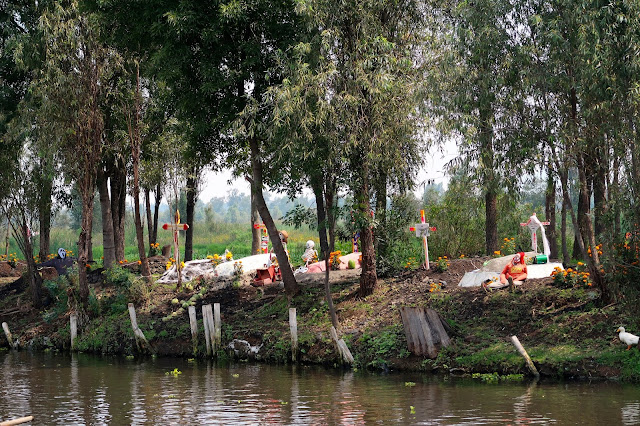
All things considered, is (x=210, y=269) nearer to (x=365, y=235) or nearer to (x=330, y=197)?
(x=365, y=235)

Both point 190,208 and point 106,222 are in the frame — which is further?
point 190,208

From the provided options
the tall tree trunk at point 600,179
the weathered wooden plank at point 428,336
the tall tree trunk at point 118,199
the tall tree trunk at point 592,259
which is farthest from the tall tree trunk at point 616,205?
the tall tree trunk at point 118,199

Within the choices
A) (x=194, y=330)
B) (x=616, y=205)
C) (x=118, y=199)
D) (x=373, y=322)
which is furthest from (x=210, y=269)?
(x=616, y=205)

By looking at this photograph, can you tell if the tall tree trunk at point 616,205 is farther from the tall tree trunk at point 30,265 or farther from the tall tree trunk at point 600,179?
the tall tree trunk at point 30,265

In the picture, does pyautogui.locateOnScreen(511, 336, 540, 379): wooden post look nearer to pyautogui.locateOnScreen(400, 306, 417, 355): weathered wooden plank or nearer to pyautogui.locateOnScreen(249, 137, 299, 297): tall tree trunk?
pyautogui.locateOnScreen(400, 306, 417, 355): weathered wooden plank

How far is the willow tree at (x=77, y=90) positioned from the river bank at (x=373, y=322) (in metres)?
2.10

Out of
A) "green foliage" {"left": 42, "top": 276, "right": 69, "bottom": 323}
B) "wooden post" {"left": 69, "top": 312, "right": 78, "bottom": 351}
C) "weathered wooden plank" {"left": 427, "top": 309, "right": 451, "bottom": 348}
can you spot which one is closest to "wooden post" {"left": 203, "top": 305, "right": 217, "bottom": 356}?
"wooden post" {"left": 69, "top": 312, "right": 78, "bottom": 351}

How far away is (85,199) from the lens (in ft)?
86.5

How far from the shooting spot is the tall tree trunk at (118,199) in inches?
1196

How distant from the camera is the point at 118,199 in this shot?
31984mm

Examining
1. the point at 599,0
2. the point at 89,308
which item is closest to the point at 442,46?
the point at 599,0

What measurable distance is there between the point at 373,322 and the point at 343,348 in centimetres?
176

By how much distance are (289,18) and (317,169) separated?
4.93 m

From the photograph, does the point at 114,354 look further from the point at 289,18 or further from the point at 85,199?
the point at 289,18
